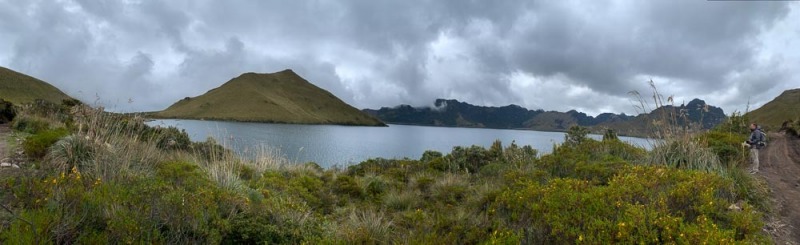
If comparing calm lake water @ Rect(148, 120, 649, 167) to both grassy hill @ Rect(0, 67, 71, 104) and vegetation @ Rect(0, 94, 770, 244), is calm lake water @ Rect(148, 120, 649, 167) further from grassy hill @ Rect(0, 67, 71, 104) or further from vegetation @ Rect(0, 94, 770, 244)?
grassy hill @ Rect(0, 67, 71, 104)

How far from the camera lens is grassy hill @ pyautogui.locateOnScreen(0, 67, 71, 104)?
120425 millimetres

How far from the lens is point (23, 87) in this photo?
126812 millimetres

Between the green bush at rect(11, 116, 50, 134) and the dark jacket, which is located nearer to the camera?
the green bush at rect(11, 116, 50, 134)

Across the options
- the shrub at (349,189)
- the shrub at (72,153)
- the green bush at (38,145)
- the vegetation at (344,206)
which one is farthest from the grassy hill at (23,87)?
the vegetation at (344,206)

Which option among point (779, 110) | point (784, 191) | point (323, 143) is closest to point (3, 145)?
point (784, 191)

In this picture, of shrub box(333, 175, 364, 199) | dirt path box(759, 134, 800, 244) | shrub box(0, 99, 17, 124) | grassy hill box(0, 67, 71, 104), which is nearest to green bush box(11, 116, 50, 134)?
shrub box(0, 99, 17, 124)

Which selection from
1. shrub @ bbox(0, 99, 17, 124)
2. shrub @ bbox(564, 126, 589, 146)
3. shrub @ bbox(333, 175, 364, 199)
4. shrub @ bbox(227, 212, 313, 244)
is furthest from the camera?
shrub @ bbox(564, 126, 589, 146)

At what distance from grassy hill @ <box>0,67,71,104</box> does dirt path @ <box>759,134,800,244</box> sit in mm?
156252

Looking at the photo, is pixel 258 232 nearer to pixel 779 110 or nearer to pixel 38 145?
pixel 38 145

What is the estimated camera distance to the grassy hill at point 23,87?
120m

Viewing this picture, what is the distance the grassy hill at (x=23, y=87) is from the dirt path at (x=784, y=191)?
156252mm

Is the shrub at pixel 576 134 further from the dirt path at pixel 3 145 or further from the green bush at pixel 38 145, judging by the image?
the dirt path at pixel 3 145

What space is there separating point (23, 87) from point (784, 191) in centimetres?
17646

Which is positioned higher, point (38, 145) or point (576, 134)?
point (576, 134)
